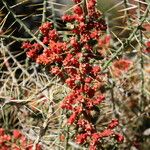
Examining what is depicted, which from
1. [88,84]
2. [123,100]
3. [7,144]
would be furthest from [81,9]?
[123,100]

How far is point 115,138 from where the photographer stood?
8.91ft

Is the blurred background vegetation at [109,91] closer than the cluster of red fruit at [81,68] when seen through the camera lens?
No

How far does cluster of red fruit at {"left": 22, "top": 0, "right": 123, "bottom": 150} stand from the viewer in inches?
101

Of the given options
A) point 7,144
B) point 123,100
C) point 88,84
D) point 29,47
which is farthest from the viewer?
point 123,100

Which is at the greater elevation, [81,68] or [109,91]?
[81,68]

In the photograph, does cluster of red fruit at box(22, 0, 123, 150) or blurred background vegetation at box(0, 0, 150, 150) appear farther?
blurred background vegetation at box(0, 0, 150, 150)

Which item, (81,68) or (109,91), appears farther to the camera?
(109,91)

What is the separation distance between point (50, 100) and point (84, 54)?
0.34m

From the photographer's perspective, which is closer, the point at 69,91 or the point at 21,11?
the point at 69,91

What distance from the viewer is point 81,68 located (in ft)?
8.42

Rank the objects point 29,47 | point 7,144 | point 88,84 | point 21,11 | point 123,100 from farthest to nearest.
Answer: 1. point 21,11
2. point 123,100
3. point 7,144
4. point 29,47
5. point 88,84

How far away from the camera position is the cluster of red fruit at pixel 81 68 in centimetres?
258

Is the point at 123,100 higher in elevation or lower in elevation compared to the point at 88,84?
lower

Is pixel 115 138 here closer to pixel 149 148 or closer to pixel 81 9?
pixel 81 9
